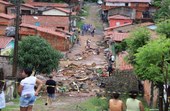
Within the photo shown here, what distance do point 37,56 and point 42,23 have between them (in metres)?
22.9

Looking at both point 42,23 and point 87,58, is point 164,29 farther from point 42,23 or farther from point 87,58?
point 42,23

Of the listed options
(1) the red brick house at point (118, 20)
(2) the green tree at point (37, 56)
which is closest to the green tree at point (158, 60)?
(2) the green tree at point (37, 56)

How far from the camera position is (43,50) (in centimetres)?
3073

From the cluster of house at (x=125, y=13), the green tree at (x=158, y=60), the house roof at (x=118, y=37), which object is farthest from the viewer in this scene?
the cluster of house at (x=125, y=13)

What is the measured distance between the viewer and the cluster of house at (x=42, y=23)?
45750 mm

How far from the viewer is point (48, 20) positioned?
2072 inches

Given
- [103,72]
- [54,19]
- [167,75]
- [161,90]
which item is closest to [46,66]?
[103,72]

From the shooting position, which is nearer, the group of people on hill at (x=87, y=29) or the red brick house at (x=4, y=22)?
the red brick house at (x=4, y=22)

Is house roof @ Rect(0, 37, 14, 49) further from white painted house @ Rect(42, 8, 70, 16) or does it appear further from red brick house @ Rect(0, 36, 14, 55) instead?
white painted house @ Rect(42, 8, 70, 16)

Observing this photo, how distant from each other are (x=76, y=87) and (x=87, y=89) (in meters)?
0.81

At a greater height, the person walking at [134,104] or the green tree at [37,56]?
the green tree at [37,56]

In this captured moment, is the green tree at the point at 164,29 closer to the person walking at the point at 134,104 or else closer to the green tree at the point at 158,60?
the green tree at the point at 158,60

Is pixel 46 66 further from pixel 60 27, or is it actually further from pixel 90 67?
pixel 60 27

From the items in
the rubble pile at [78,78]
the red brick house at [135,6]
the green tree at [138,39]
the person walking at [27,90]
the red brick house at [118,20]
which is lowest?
the rubble pile at [78,78]
